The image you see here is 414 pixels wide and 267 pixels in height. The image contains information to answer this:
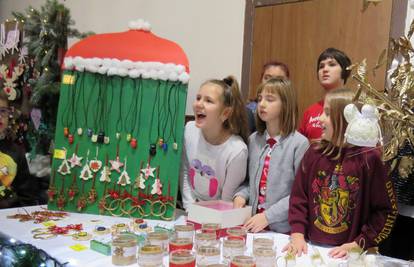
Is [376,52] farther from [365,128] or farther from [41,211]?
[41,211]

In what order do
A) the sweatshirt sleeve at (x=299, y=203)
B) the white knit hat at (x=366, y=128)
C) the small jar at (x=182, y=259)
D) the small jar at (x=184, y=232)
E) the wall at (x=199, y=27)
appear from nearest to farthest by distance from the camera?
the white knit hat at (x=366, y=128)
the small jar at (x=182, y=259)
the small jar at (x=184, y=232)
the sweatshirt sleeve at (x=299, y=203)
the wall at (x=199, y=27)

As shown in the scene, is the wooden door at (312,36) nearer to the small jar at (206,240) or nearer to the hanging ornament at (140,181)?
the hanging ornament at (140,181)

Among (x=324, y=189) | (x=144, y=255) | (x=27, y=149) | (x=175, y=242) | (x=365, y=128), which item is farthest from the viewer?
(x=27, y=149)

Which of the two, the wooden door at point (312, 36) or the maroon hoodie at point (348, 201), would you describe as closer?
the maroon hoodie at point (348, 201)

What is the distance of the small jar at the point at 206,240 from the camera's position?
123 cm

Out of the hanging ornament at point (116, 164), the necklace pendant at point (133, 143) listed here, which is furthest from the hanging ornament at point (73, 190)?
the necklace pendant at point (133, 143)

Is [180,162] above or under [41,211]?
above

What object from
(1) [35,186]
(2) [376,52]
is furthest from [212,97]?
(1) [35,186]

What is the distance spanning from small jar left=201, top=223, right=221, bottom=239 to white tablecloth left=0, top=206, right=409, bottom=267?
0.12m

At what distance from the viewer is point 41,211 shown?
168 centimetres

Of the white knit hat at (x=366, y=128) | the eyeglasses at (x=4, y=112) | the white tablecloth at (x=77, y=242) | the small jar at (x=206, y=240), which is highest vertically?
the white knit hat at (x=366, y=128)

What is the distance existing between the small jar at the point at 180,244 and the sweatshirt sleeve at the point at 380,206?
21.9 inches

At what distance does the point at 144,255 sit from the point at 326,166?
0.69 meters

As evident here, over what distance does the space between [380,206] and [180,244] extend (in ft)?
2.22
